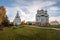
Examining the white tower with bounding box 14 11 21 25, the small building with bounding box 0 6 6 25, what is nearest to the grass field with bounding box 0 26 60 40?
the white tower with bounding box 14 11 21 25

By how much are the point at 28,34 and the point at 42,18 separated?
79 cm

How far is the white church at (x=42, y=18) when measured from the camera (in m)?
4.00

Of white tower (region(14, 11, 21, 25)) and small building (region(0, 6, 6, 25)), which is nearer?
small building (region(0, 6, 6, 25))

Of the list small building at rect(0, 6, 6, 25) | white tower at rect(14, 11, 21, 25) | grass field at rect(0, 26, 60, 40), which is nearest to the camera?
grass field at rect(0, 26, 60, 40)

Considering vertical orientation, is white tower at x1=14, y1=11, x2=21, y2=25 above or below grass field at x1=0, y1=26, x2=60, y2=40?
above

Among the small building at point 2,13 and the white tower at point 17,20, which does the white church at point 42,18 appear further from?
the small building at point 2,13

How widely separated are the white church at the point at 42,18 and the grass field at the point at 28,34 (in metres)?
0.29

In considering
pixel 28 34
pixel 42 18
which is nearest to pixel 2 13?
pixel 28 34

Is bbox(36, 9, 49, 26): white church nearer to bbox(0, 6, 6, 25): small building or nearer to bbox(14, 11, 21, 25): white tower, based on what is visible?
bbox(14, 11, 21, 25): white tower

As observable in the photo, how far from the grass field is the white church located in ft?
0.94

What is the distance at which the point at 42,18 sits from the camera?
159 inches

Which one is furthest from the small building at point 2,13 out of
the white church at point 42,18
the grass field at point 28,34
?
the white church at point 42,18

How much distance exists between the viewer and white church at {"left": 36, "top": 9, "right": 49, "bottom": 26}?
400 centimetres

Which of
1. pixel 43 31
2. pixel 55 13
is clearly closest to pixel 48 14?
pixel 55 13
